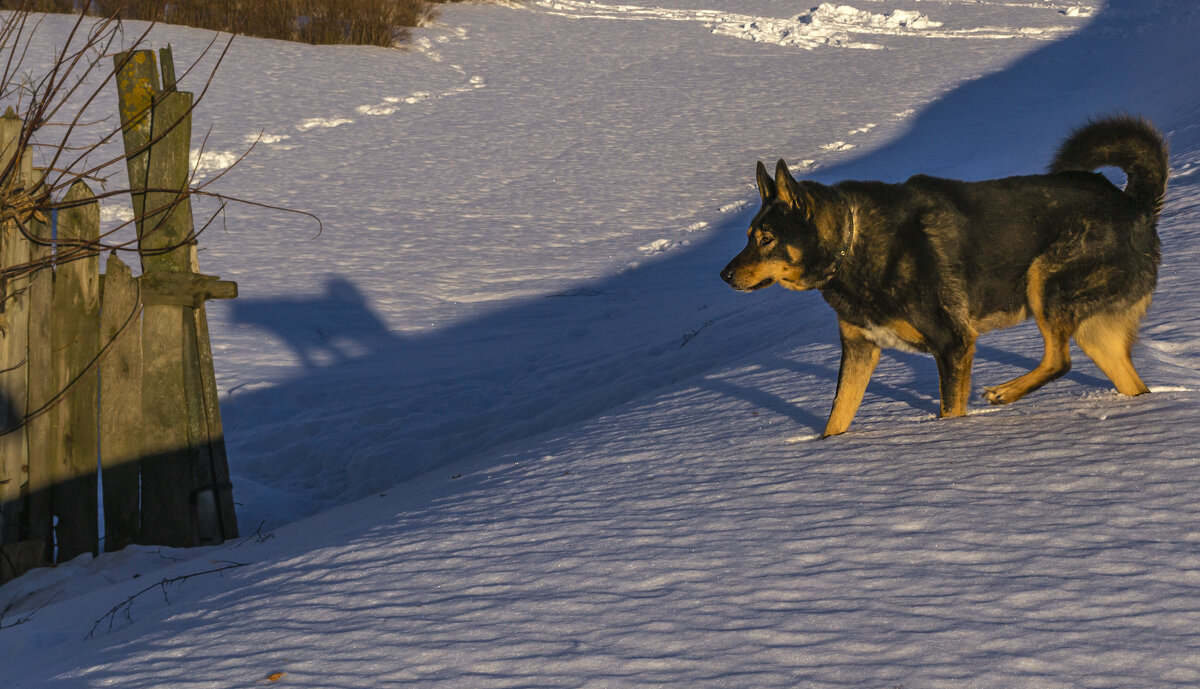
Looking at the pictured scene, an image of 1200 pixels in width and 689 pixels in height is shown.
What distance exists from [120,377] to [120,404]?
157mm

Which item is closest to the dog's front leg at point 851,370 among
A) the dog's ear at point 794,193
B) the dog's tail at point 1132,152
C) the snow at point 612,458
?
the snow at point 612,458

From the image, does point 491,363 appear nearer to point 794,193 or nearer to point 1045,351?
point 794,193

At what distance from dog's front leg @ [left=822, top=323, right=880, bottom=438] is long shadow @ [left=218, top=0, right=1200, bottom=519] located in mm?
524

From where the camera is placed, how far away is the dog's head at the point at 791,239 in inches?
197

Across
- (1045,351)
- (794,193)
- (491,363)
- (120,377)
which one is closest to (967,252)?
(1045,351)

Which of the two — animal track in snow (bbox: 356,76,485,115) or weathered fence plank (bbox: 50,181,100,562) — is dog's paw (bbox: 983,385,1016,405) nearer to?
weathered fence plank (bbox: 50,181,100,562)

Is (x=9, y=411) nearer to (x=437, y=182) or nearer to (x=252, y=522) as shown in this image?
(x=252, y=522)

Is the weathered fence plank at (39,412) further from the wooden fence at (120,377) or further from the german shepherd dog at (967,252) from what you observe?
the german shepherd dog at (967,252)

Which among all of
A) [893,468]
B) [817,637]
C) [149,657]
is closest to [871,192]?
[893,468]

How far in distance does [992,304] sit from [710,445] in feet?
5.51

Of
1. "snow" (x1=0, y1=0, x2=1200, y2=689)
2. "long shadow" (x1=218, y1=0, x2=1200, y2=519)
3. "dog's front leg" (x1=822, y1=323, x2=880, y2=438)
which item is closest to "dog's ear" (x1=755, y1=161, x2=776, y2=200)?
"dog's front leg" (x1=822, y1=323, x2=880, y2=438)

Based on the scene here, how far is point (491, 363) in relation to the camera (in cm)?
1054

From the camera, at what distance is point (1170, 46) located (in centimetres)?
2448

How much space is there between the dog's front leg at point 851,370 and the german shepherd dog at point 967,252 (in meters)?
0.06
